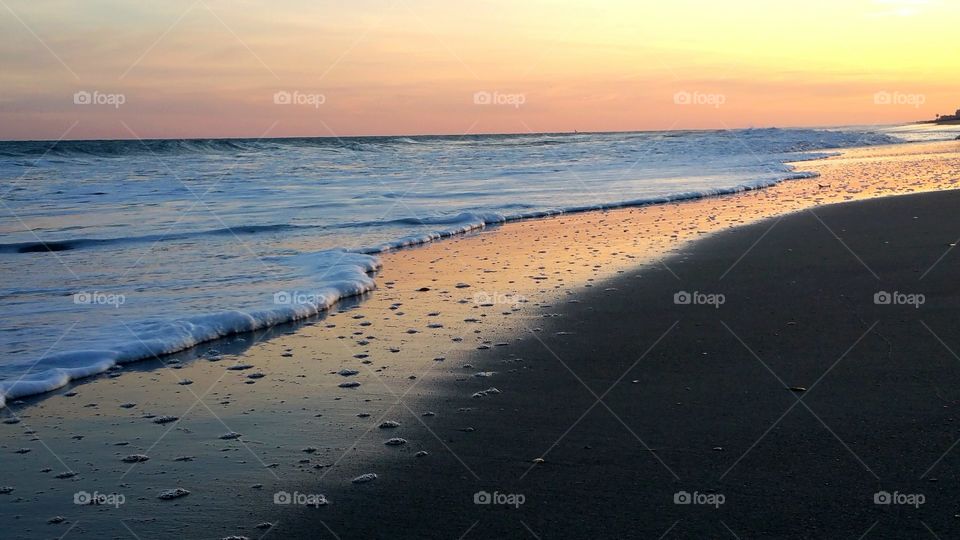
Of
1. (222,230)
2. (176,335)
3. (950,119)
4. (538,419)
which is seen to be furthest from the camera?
(950,119)

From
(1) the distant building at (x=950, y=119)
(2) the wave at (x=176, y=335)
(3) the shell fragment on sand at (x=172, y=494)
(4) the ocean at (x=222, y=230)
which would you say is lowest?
(3) the shell fragment on sand at (x=172, y=494)

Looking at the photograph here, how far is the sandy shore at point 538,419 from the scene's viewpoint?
3.41 meters

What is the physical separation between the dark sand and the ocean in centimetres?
269

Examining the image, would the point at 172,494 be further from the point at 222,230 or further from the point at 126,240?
the point at 222,230

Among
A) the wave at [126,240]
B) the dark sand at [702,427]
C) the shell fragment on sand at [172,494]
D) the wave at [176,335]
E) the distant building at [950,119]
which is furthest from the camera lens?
the distant building at [950,119]

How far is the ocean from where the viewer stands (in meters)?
6.73

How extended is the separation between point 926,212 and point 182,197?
15.6m

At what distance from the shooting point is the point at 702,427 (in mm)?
4250

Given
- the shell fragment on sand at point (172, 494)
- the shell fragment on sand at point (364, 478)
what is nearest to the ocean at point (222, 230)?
the shell fragment on sand at point (172, 494)

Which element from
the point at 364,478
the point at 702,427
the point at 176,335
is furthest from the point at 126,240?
the point at 702,427

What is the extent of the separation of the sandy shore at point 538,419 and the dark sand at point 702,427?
0.05 ft

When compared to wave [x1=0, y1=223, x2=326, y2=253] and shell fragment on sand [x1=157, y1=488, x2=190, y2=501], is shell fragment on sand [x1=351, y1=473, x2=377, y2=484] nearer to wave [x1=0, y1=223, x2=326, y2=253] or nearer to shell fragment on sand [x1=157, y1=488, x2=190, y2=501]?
shell fragment on sand [x1=157, y1=488, x2=190, y2=501]

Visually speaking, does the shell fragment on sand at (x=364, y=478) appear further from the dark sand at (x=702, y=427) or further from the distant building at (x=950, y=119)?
the distant building at (x=950, y=119)

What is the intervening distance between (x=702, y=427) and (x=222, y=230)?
35.4 ft
